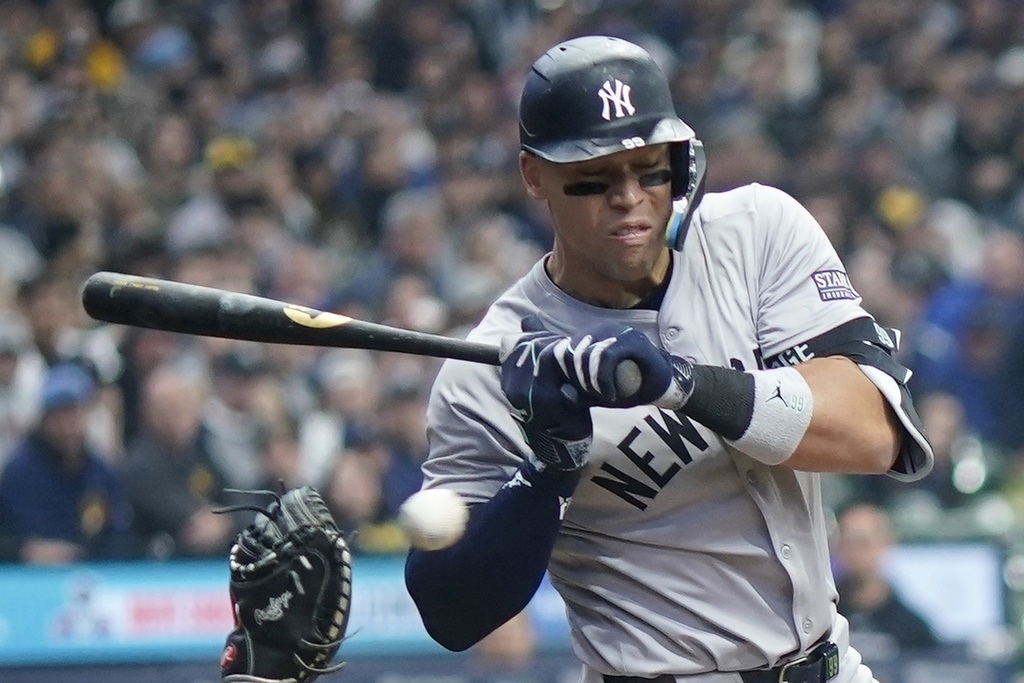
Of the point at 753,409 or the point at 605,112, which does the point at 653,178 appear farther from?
the point at 753,409

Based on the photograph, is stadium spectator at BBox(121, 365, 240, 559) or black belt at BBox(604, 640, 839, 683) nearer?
black belt at BBox(604, 640, 839, 683)

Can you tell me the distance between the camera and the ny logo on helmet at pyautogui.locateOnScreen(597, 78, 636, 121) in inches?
103

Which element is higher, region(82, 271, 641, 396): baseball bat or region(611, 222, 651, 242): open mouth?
region(611, 222, 651, 242): open mouth

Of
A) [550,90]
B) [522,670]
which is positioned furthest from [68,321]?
[550,90]

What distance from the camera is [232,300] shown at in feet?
9.04

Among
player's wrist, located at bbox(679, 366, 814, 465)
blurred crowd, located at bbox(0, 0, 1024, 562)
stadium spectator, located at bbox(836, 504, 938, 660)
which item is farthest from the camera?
blurred crowd, located at bbox(0, 0, 1024, 562)

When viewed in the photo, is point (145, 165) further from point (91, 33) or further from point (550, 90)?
point (550, 90)

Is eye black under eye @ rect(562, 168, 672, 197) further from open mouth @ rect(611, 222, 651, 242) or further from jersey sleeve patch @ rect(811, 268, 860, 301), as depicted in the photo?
jersey sleeve patch @ rect(811, 268, 860, 301)

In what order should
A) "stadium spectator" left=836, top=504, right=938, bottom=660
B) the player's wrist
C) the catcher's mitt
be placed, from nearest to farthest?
the player's wrist → the catcher's mitt → "stadium spectator" left=836, top=504, right=938, bottom=660

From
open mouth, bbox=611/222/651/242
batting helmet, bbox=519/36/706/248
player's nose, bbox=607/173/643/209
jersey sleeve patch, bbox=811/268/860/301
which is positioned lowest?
jersey sleeve patch, bbox=811/268/860/301

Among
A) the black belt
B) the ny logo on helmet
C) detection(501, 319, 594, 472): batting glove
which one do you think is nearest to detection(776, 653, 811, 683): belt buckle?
the black belt

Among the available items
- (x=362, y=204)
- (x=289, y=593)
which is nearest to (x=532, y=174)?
(x=289, y=593)

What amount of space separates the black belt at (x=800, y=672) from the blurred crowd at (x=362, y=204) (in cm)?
209

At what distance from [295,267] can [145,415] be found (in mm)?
1589
